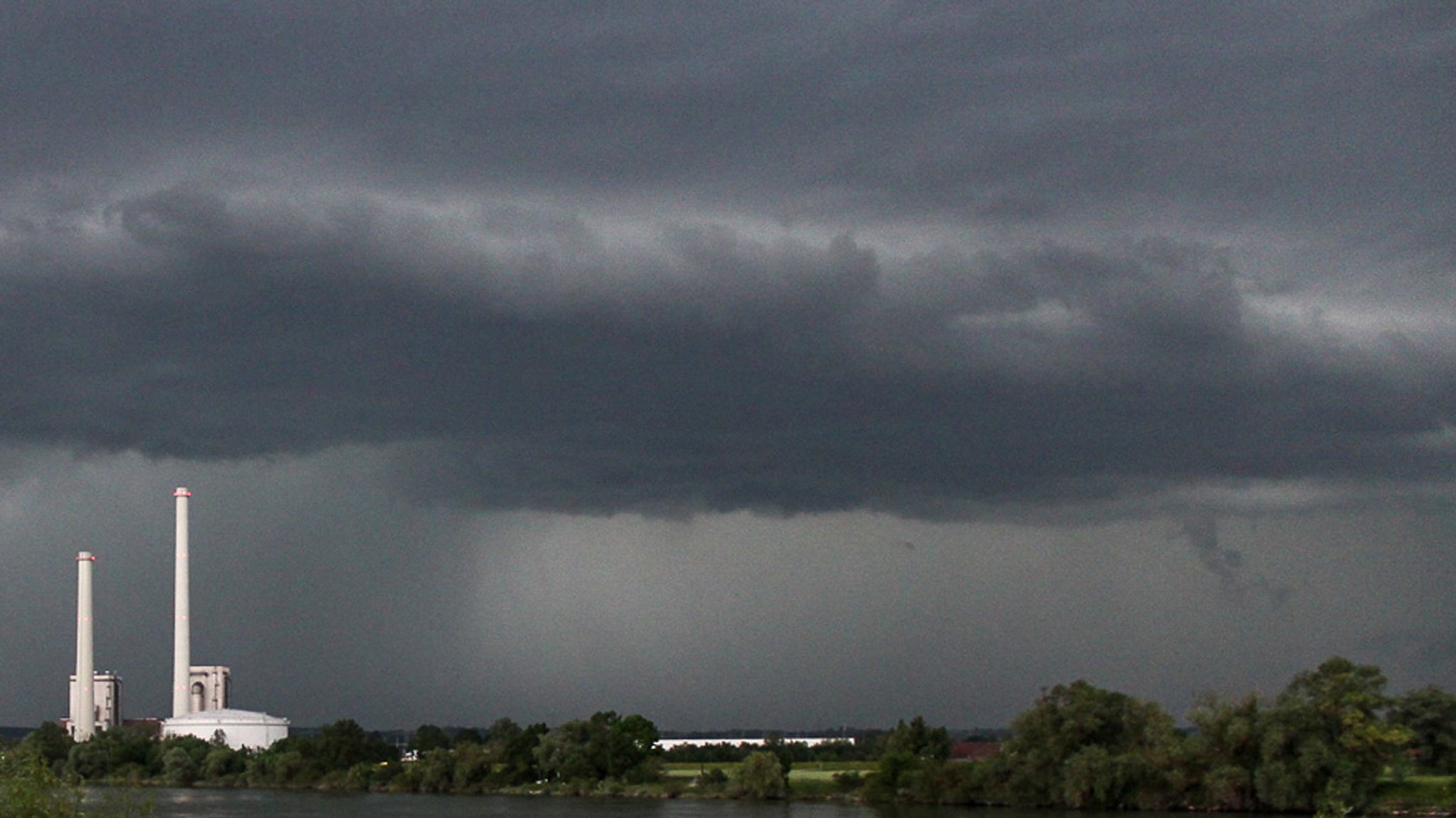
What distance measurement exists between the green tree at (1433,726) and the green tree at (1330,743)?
22.2ft

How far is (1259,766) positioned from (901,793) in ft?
100

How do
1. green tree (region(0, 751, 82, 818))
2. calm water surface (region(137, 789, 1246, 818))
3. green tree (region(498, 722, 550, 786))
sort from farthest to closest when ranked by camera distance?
green tree (region(498, 722, 550, 786)), calm water surface (region(137, 789, 1246, 818)), green tree (region(0, 751, 82, 818))

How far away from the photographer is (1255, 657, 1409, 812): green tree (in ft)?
311

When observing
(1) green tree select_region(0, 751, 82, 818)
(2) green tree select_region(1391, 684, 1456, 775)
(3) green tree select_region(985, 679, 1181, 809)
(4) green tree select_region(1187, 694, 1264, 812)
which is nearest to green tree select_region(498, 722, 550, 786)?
(3) green tree select_region(985, 679, 1181, 809)

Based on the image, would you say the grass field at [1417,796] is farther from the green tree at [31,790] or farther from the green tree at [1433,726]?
the green tree at [31,790]

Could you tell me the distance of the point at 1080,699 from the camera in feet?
352

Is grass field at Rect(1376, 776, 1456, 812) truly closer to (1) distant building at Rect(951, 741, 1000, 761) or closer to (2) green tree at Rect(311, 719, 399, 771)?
(1) distant building at Rect(951, 741, 1000, 761)

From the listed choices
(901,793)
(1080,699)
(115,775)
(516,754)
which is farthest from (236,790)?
(1080,699)

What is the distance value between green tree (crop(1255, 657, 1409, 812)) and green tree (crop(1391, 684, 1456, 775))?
677 centimetres

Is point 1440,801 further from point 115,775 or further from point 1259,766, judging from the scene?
point 115,775

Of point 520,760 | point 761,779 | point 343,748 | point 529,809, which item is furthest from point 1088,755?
point 343,748

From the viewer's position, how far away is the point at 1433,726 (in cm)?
10350

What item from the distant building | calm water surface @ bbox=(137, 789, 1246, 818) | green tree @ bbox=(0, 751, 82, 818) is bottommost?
calm water surface @ bbox=(137, 789, 1246, 818)

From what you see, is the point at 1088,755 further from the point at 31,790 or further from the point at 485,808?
the point at 31,790
